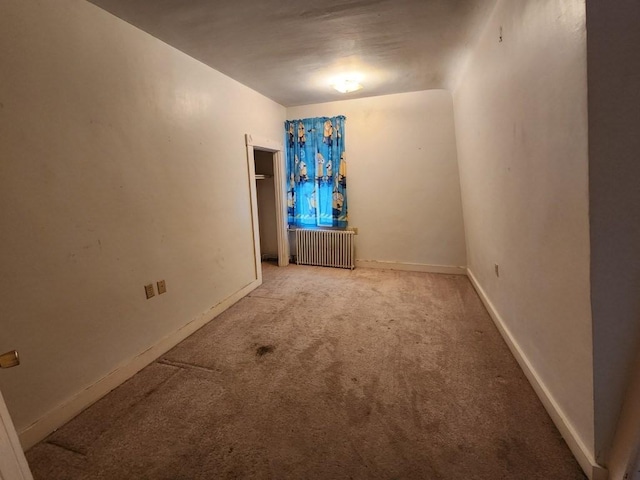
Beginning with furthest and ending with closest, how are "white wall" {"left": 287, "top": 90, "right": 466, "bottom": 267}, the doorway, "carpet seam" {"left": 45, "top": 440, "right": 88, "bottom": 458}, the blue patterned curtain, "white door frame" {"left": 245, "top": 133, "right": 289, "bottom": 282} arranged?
the doorway, the blue patterned curtain, "white wall" {"left": 287, "top": 90, "right": 466, "bottom": 267}, "white door frame" {"left": 245, "top": 133, "right": 289, "bottom": 282}, "carpet seam" {"left": 45, "top": 440, "right": 88, "bottom": 458}

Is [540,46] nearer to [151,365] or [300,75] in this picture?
[300,75]

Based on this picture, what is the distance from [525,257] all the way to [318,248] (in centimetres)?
312

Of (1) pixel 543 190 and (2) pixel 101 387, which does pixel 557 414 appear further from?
(2) pixel 101 387

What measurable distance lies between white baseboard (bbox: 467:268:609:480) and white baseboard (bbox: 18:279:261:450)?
2633 mm

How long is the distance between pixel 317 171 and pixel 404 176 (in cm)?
127

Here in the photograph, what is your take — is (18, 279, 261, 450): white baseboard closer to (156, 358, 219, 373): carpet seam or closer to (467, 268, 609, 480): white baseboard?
(156, 358, 219, 373): carpet seam

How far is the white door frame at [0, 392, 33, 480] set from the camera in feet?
2.44

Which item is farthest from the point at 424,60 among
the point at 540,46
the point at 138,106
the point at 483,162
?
the point at 138,106

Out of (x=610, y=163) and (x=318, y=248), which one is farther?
(x=318, y=248)

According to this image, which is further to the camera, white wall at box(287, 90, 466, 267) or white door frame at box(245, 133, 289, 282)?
white wall at box(287, 90, 466, 267)

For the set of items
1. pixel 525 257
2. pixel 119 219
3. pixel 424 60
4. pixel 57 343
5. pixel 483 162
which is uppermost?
pixel 424 60

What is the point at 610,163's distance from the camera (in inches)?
43.7

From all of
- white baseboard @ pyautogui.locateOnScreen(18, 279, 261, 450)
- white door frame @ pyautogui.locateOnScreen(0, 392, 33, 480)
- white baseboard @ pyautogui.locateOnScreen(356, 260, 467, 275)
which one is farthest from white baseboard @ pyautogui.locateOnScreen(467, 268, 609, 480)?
white baseboard @ pyautogui.locateOnScreen(18, 279, 261, 450)

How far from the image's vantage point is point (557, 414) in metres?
1.56
